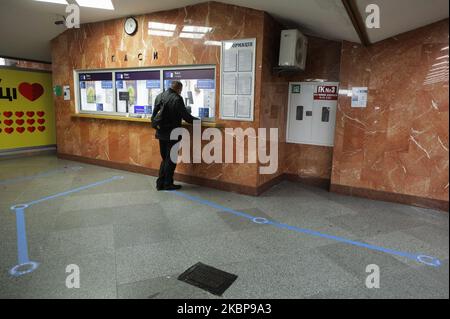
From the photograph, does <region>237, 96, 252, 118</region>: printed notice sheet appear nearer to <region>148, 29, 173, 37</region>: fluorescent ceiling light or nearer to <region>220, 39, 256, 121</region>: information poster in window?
<region>220, 39, 256, 121</region>: information poster in window

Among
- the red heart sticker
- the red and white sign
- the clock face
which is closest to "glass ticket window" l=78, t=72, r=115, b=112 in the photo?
the clock face

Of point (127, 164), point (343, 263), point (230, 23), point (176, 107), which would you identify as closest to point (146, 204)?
point (176, 107)

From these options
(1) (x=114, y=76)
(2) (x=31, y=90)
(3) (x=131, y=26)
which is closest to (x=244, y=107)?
(3) (x=131, y=26)

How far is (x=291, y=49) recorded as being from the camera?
14.1ft

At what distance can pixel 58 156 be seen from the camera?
7.06 metres

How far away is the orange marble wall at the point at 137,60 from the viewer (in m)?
4.46

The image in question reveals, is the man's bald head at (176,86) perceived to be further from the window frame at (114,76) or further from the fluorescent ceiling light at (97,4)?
the fluorescent ceiling light at (97,4)

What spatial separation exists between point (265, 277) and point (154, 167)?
3635 mm

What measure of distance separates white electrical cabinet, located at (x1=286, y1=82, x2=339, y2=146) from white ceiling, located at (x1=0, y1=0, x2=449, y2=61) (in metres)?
0.85

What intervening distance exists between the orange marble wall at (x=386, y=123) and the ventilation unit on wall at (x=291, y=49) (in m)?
0.73

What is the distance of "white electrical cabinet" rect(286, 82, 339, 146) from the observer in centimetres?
500

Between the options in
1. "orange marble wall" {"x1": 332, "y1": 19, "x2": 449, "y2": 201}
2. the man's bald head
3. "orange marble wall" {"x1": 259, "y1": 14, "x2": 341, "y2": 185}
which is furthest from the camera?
the man's bald head

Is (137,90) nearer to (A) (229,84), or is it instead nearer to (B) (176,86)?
(B) (176,86)
